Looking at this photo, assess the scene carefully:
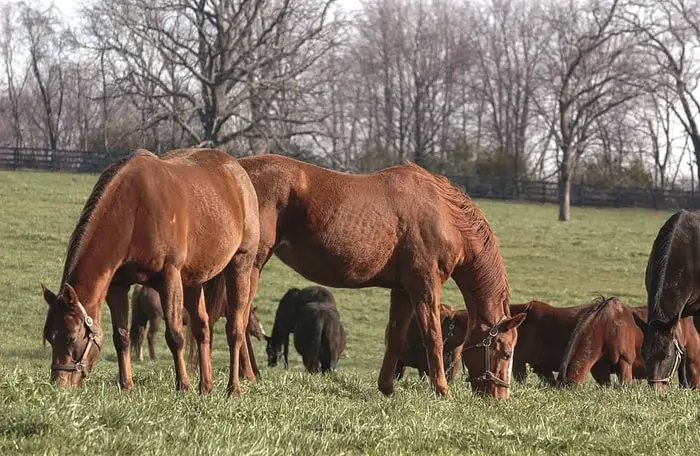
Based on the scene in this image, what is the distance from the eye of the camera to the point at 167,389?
652 cm

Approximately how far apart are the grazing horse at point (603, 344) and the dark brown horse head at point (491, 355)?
221 centimetres

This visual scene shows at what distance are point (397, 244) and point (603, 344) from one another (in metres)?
3.96

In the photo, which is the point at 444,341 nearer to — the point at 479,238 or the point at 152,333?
the point at 479,238

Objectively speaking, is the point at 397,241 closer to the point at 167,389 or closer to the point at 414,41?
the point at 167,389

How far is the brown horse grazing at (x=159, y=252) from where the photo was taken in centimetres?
573

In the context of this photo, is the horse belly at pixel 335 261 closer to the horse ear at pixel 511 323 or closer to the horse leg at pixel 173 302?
the horse ear at pixel 511 323

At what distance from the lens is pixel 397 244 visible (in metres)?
7.68

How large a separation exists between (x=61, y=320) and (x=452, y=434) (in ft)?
8.26

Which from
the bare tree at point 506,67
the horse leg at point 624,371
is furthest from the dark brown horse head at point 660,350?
the bare tree at point 506,67

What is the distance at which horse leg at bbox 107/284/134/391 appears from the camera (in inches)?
257

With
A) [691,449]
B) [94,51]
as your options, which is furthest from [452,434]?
[94,51]

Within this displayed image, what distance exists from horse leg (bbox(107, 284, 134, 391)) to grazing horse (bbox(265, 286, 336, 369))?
7.93 meters

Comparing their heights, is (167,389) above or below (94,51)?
below

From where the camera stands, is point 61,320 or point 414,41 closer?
point 61,320
